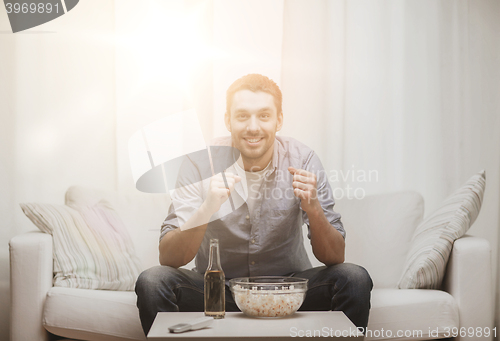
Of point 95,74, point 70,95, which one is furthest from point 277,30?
point 70,95

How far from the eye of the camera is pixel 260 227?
168 centimetres

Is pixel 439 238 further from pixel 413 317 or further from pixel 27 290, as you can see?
pixel 27 290

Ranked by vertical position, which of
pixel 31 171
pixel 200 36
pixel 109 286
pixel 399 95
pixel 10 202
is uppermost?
pixel 200 36

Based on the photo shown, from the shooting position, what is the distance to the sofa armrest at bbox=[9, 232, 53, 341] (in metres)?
1.57

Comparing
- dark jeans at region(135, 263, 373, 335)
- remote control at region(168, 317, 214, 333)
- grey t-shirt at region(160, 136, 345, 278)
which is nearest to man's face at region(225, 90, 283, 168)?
grey t-shirt at region(160, 136, 345, 278)

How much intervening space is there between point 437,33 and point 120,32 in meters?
1.58

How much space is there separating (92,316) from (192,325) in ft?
2.41

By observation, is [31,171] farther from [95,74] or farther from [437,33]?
[437,33]

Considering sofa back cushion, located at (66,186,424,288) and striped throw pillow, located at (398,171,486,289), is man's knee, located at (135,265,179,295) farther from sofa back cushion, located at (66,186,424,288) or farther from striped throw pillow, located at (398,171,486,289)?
striped throw pillow, located at (398,171,486,289)

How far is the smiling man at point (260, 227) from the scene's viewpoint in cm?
134

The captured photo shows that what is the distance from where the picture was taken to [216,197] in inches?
52.7

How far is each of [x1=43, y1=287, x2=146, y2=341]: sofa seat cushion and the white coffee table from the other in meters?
0.47

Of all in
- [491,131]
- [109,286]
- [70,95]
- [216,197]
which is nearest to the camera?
[216,197]

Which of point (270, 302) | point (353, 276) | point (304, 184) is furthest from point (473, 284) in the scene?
point (270, 302)
